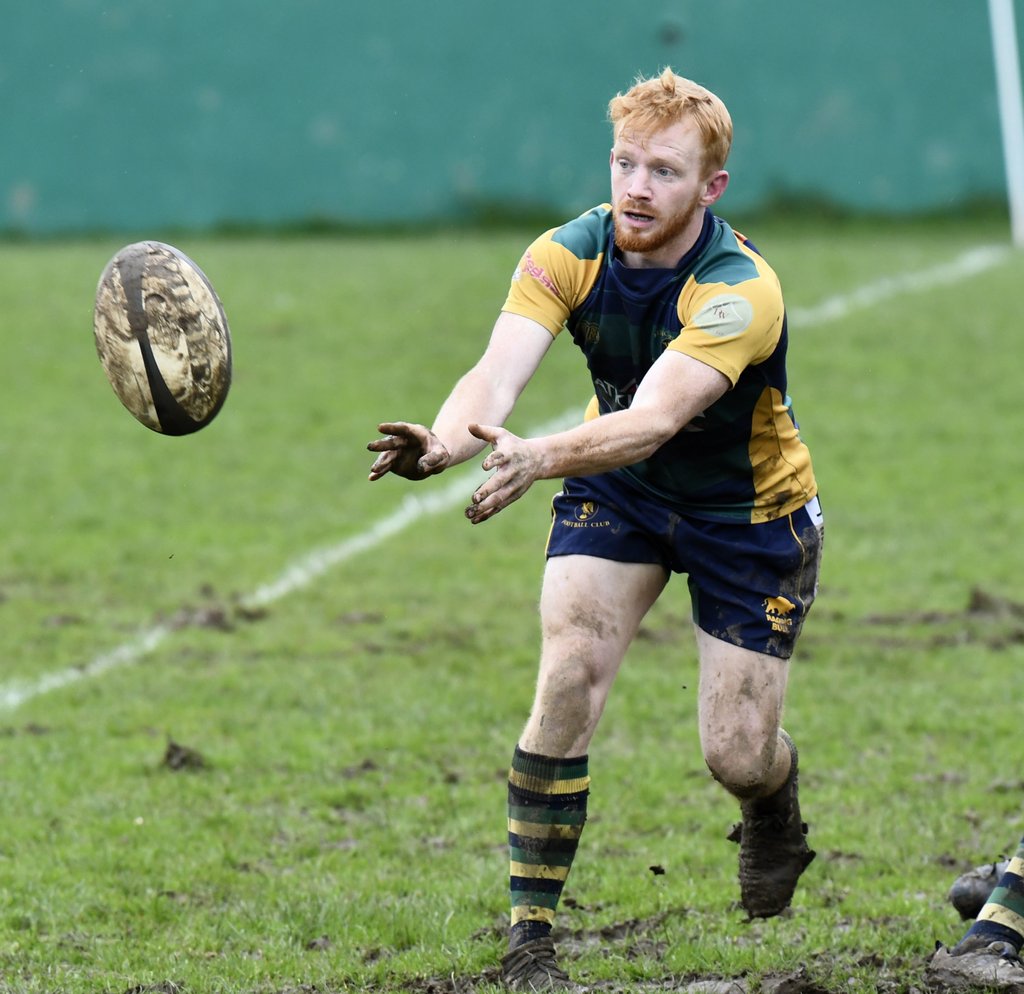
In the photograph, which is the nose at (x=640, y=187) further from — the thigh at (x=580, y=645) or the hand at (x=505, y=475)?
the thigh at (x=580, y=645)

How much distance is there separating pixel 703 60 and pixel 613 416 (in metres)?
18.7

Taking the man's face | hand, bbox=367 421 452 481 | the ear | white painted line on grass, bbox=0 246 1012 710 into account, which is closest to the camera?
hand, bbox=367 421 452 481

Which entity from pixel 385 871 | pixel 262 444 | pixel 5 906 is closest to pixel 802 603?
pixel 385 871

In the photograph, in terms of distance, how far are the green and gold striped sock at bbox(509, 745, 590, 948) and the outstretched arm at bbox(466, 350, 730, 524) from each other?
3.36 ft

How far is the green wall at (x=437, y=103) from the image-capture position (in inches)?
867

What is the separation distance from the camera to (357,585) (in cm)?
1030

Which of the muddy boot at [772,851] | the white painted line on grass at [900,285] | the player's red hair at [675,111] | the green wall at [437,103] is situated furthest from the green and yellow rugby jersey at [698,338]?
the green wall at [437,103]

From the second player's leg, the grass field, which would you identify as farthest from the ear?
the grass field

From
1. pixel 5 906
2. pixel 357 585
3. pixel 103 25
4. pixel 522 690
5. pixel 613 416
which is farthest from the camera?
pixel 103 25

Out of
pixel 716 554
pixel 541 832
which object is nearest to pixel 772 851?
pixel 541 832

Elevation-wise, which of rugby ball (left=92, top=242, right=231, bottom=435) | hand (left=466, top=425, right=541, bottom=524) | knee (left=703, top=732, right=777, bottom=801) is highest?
rugby ball (left=92, top=242, right=231, bottom=435)

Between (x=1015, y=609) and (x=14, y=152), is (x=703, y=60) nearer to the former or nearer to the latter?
(x=14, y=152)

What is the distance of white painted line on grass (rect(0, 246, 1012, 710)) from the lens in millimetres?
8422

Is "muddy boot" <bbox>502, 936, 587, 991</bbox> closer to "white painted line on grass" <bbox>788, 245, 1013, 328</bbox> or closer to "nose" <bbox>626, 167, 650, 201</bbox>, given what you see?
"nose" <bbox>626, 167, 650, 201</bbox>
